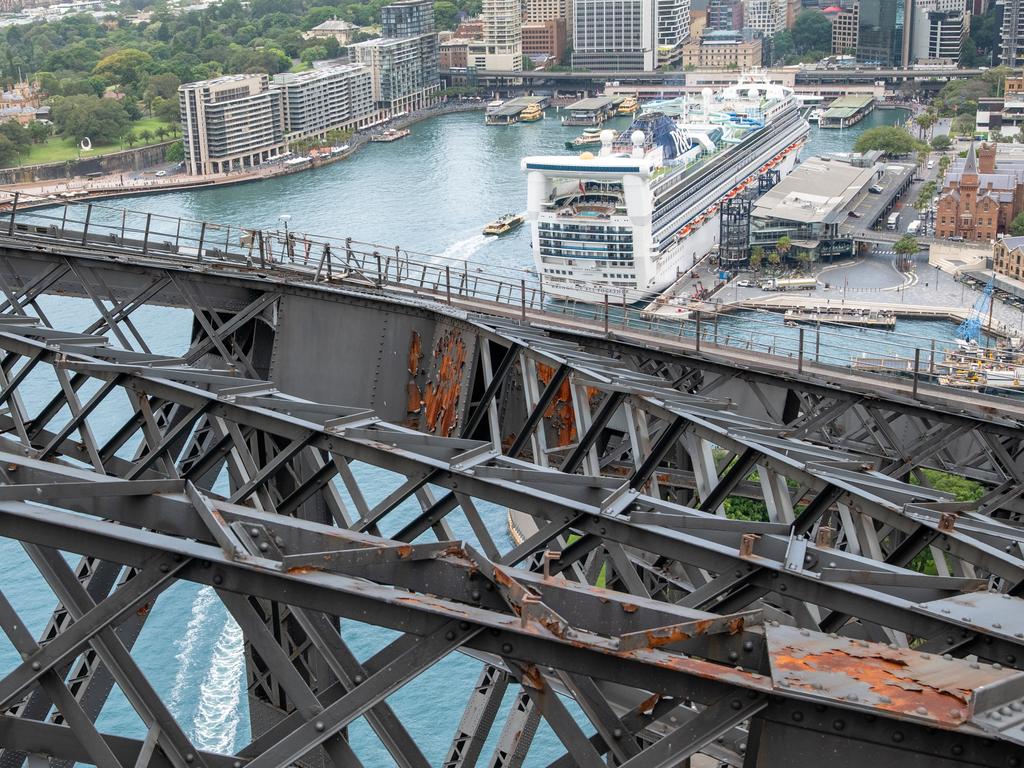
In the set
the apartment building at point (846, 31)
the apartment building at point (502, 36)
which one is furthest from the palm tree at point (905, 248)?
the apartment building at point (846, 31)

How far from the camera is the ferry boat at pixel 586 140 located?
157ft

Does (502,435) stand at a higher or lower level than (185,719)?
higher

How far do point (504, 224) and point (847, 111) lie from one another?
25310 mm

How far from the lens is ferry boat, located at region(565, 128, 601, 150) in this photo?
47719 millimetres

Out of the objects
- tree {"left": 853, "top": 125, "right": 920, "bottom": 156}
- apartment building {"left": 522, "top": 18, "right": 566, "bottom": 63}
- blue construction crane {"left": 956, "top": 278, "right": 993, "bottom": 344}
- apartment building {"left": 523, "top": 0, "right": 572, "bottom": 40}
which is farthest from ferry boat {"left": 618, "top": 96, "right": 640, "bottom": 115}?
blue construction crane {"left": 956, "top": 278, "right": 993, "bottom": 344}

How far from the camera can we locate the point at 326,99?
52.8 m

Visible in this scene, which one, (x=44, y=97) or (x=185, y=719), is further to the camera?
(x=44, y=97)

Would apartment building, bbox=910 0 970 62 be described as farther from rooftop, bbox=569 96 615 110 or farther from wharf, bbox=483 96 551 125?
wharf, bbox=483 96 551 125

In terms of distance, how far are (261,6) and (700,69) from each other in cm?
2460

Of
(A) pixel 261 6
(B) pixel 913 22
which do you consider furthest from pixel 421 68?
(B) pixel 913 22

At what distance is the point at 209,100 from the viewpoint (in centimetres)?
4691

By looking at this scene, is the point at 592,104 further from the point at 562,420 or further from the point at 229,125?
the point at 562,420

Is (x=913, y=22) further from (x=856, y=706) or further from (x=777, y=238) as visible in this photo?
(x=856, y=706)

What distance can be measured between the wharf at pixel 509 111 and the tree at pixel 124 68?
14.0 metres
